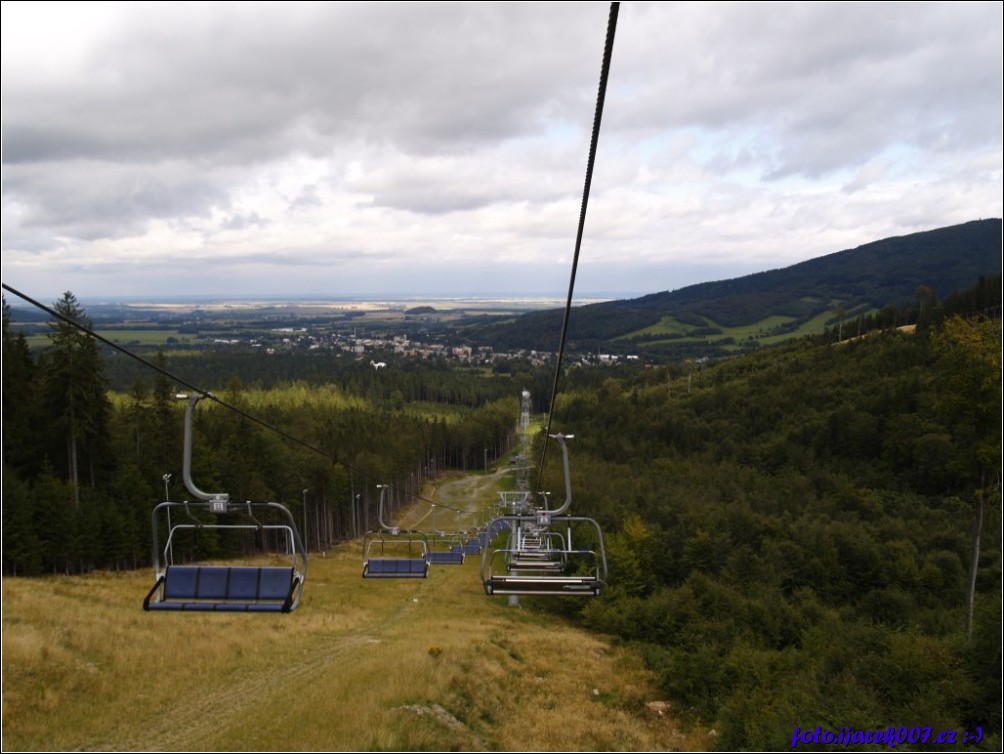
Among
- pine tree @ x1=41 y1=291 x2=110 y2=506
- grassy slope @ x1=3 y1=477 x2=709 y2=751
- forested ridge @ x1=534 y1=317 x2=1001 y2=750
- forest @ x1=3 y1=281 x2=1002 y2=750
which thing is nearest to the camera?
forested ridge @ x1=534 y1=317 x2=1001 y2=750

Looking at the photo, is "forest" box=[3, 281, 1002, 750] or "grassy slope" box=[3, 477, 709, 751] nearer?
"forest" box=[3, 281, 1002, 750]

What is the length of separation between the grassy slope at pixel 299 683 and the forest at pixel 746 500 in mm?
4050

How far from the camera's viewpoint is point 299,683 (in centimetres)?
2192

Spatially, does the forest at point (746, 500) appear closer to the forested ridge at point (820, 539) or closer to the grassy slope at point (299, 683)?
the forested ridge at point (820, 539)

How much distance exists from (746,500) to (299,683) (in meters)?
39.6

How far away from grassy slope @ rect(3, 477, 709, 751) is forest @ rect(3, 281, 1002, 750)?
159 inches

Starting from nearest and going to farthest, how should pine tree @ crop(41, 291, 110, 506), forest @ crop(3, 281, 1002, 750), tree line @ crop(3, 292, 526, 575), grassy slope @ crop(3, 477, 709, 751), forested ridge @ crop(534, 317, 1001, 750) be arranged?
forested ridge @ crop(534, 317, 1001, 750), forest @ crop(3, 281, 1002, 750), grassy slope @ crop(3, 477, 709, 751), tree line @ crop(3, 292, 526, 575), pine tree @ crop(41, 291, 110, 506)

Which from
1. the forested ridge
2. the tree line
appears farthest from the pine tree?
the forested ridge

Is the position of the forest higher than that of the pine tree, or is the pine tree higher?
the pine tree

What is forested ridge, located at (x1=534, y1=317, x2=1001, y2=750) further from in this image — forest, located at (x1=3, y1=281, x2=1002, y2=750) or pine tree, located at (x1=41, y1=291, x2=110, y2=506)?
pine tree, located at (x1=41, y1=291, x2=110, y2=506)

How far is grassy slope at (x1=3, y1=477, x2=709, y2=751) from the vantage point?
17844mm

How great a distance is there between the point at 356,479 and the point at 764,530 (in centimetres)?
4049

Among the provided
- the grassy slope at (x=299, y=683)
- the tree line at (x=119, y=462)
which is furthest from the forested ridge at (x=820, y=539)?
the tree line at (x=119, y=462)

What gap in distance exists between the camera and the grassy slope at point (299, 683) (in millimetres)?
17844
